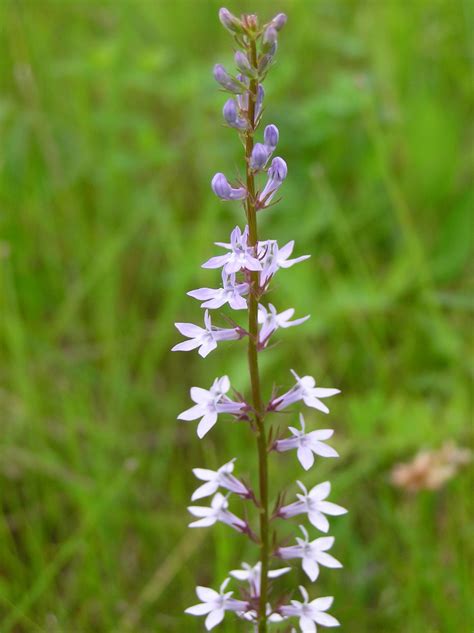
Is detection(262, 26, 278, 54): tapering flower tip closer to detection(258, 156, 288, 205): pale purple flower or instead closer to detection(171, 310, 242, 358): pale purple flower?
detection(258, 156, 288, 205): pale purple flower

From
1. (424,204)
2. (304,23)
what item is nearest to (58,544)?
(424,204)

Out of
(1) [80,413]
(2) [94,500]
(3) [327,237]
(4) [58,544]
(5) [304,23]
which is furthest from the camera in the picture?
(5) [304,23]

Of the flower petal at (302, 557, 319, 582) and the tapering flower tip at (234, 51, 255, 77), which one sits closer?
the tapering flower tip at (234, 51, 255, 77)

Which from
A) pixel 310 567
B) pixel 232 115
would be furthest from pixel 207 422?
pixel 232 115

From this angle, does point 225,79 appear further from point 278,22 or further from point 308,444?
point 308,444

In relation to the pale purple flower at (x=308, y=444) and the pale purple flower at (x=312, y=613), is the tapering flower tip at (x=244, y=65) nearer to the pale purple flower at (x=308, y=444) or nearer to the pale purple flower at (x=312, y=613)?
the pale purple flower at (x=308, y=444)

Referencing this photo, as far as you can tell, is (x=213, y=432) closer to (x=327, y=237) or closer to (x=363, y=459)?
(x=363, y=459)

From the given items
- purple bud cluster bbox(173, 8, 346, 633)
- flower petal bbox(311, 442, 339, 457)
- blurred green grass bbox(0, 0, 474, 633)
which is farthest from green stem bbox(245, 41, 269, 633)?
blurred green grass bbox(0, 0, 474, 633)
